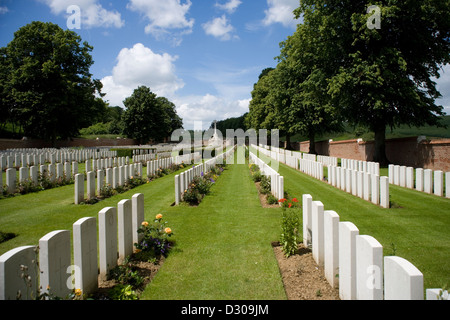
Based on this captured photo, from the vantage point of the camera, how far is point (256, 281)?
3498 millimetres

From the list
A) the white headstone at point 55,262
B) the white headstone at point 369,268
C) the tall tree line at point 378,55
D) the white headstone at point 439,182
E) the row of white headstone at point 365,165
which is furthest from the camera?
the tall tree line at point 378,55

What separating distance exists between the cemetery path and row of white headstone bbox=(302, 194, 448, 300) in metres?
0.68

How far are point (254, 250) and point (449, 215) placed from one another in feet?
16.5

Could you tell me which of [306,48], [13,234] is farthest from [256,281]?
[306,48]

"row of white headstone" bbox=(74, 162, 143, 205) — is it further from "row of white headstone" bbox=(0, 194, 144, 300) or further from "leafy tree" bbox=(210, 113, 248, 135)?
"leafy tree" bbox=(210, 113, 248, 135)

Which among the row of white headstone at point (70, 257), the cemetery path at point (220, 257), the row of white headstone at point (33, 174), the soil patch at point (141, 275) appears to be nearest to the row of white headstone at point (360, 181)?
the cemetery path at point (220, 257)

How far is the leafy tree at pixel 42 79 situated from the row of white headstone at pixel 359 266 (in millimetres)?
30639

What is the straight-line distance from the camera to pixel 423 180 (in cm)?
926

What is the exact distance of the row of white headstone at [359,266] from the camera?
1.86 meters

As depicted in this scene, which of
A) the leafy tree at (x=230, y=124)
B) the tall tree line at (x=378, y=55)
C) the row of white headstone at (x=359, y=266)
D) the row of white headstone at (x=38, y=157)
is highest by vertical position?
the leafy tree at (x=230, y=124)

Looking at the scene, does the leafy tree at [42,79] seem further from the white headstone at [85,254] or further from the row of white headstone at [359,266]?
the row of white headstone at [359,266]

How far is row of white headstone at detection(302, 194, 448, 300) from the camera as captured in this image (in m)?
1.86
